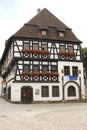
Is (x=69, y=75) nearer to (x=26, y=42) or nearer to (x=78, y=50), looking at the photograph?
(x=78, y=50)

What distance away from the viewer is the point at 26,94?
33.1 m

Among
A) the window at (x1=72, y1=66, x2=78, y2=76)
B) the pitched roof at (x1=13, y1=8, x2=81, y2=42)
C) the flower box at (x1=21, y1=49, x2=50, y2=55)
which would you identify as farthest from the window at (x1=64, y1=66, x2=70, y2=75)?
the pitched roof at (x1=13, y1=8, x2=81, y2=42)

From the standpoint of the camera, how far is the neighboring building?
33031 millimetres

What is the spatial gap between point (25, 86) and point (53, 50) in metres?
6.37

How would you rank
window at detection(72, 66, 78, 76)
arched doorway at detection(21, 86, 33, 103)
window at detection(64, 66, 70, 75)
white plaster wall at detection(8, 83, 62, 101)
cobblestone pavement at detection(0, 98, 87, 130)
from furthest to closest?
window at detection(72, 66, 78, 76)
window at detection(64, 66, 70, 75)
arched doorway at detection(21, 86, 33, 103)
white plaster wall at detection(8, 83, 62, 101)
cobblestone pavement at detection(0, 98, 87, 130)

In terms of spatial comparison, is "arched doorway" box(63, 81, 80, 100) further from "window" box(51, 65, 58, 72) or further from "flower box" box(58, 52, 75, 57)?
"flower box" box(58, 52, 75, 57)

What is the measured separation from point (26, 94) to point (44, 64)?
15.2 feet

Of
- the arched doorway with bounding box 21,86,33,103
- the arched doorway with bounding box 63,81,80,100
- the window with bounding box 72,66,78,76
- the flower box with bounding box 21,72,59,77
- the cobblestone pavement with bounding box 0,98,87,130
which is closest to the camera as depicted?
the cobblestone pavement with bounding box 0,98,87,130

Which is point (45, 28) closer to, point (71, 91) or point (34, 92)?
point (34, 92)

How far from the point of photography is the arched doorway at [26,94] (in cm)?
3284

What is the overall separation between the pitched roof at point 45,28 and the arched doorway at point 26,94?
680cm

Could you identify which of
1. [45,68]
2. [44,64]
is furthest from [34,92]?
[44,64]

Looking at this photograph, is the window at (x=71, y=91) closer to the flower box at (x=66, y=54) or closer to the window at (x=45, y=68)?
the window at (x=45, y=68)

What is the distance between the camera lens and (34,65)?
1335 inches
